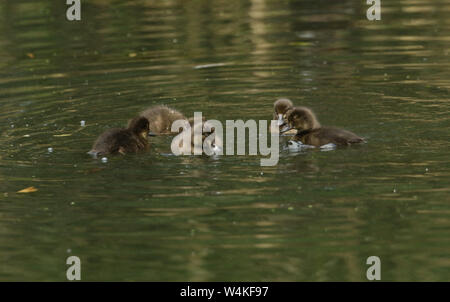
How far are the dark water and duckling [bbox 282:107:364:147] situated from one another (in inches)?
7.8

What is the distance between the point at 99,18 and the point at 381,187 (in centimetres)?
1090

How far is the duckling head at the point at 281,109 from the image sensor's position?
9273 mm

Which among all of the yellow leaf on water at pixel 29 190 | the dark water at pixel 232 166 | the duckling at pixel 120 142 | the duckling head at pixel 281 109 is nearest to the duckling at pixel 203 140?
the dark water at pixel 232 166

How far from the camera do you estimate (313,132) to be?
8570 mm

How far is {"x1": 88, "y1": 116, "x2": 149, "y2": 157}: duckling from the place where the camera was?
8305mm

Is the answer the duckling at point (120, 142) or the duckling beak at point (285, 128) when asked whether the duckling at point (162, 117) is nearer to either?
the duckling at point (120, 142)

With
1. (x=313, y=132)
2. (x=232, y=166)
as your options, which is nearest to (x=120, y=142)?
(x=232, y=166)

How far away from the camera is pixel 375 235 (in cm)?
623

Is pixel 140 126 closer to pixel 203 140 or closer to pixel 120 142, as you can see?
pixel 120 142

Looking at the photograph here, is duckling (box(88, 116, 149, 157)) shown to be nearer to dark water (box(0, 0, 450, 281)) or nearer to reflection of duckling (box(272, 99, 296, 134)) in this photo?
dark water (box(0, 0, 450, 281))

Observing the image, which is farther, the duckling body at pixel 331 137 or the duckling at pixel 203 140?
the duckling at pixel 203 140

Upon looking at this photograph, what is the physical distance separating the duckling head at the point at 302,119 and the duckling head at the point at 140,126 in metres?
1.45
